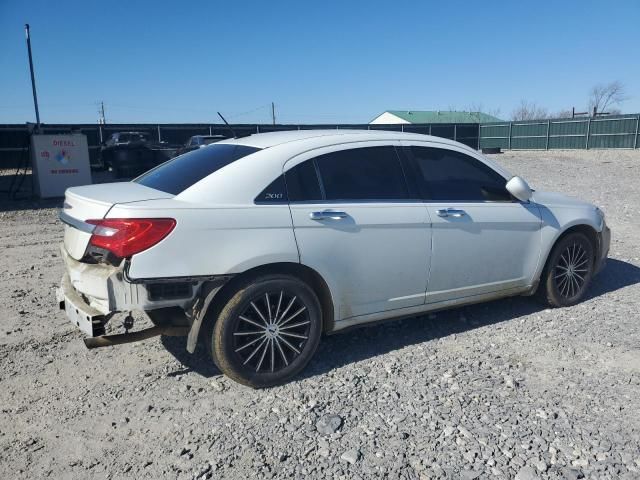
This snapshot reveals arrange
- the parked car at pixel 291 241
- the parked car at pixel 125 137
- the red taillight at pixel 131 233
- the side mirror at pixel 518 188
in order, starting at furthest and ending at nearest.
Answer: the parked car at pixel 125 137 < the side mirror at pixel 518 188 < the parked car at pixel 291 241 < the red taillight at pixel 131 233

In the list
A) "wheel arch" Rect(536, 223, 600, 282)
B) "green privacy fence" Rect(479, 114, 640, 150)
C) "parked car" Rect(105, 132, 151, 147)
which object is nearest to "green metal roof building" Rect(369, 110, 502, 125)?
"green privacy fence" Rect(479, 114, 640, 150)

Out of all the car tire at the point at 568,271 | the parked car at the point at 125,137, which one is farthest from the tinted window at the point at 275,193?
Result: the parked car at the point at 125,137

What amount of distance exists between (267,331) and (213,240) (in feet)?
2.43

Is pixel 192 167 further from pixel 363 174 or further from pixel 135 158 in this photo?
pixel 135 158

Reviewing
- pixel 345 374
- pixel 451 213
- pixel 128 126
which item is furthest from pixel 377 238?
pixel 128 126

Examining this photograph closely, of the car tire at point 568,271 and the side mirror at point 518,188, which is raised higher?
the side mirror at point 518,188

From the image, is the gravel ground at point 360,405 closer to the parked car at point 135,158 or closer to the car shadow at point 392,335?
the car shadow at point 392,335

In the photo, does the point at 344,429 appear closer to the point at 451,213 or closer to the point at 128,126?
the point at 451,213

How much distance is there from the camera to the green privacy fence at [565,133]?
32.7 meters

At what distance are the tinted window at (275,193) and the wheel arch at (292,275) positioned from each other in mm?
434

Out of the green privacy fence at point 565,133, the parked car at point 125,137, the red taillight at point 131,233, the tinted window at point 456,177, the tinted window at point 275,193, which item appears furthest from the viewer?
the green privacy fence at point 565,133

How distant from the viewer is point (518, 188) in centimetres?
447

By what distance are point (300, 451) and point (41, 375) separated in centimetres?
213

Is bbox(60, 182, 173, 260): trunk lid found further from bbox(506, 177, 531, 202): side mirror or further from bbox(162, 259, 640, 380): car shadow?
bbox(506, 177, 531, 202): side mirror
